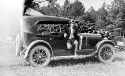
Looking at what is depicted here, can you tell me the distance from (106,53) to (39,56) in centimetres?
295

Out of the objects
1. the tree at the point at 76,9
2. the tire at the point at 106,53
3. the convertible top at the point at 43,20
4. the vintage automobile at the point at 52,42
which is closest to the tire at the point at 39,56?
the vintage automobile at the point at 52,42

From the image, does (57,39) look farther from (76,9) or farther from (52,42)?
(76,9)

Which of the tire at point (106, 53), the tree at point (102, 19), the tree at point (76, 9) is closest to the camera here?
the tire at point (106, 53)

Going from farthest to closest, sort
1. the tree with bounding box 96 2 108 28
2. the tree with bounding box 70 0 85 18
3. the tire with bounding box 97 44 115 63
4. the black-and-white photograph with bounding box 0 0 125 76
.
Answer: the tree with bounding box 70 0 85 18, the tree with bounding box 96 2 108 28, the tire with bounding box 97 44 115 63, the black-and-white photograph with bounding box 0 0 125 76

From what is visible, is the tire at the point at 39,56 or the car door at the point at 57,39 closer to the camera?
the tire at the point at 39,56

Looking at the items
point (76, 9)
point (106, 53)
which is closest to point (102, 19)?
point (76, 9)

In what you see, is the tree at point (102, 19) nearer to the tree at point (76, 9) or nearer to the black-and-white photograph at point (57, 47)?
the tree at point (76, 9)

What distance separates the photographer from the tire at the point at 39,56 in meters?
8.33

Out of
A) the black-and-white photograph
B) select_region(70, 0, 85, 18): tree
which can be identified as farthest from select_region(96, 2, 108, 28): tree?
the black-and-white photograph

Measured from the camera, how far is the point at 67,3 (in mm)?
77375

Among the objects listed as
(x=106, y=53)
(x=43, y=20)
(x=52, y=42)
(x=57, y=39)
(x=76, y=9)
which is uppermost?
(x=76, y=9)

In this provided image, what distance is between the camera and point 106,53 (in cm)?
978

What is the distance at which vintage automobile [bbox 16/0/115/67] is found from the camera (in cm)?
843

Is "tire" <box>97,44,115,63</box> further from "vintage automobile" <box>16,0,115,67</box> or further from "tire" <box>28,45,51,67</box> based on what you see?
"tire" <box>28,45,51,67</box>
